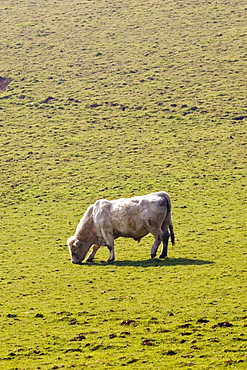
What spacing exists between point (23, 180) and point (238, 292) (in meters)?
26.5

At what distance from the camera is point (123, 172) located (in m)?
43.2

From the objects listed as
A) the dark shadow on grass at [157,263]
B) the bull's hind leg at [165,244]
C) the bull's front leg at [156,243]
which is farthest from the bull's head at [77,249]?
the bull's hind leg at [165,244]

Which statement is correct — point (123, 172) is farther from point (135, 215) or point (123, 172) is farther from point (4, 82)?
point (4, 82)

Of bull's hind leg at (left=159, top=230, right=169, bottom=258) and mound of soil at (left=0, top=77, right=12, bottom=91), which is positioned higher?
bull's hind leg at (left=159, top=230, right=169, bottom=258)

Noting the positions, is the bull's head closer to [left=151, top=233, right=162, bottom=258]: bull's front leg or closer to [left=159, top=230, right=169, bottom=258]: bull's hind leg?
[left=151, top=233, right=162, bottom=258]: bull's front leg

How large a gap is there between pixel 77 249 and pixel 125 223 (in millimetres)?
2084

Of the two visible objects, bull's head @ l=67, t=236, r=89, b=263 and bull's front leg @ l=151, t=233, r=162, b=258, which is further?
bull's head @ l=67, t=236, r=89, b=263

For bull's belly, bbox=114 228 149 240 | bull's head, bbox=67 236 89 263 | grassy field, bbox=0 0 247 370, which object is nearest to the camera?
grassy field, bbox=0 0 247 370

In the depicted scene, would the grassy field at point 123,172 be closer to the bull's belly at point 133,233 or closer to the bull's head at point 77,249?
the bull's head at point 77,249

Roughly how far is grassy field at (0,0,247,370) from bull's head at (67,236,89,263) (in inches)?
19.8

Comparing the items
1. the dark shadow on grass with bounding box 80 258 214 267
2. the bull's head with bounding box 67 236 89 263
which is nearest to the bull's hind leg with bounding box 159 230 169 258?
the dark shadow on grass with bounding box 80 258 214 267

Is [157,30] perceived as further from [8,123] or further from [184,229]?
[184,229]

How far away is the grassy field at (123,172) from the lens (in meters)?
16.1

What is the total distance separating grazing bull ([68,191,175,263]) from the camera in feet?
73.6
